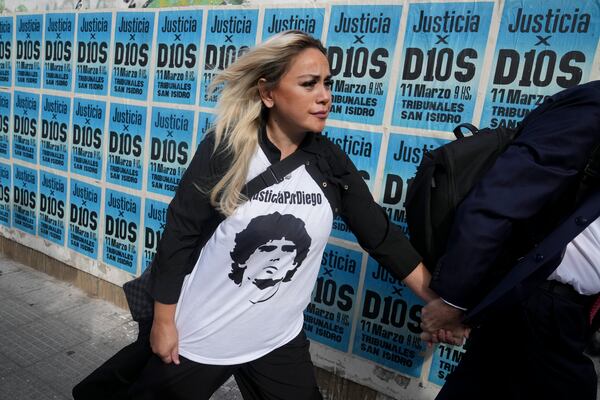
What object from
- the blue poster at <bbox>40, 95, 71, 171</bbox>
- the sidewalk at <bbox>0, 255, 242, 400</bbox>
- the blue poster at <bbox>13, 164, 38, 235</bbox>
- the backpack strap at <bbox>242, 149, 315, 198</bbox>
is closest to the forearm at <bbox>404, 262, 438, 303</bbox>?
the backpack strap at <bbox>242, 149, 315, 198</bbox>

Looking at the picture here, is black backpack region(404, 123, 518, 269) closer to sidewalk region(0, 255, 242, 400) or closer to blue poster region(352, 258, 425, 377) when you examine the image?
blue poster region(352, 258, 425, 377)

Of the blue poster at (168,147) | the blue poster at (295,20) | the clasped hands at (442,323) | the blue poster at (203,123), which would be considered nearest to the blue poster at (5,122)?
the blue poster at (168,147)

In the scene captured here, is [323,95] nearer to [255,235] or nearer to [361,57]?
[255,235]

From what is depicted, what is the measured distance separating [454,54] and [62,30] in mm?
3434

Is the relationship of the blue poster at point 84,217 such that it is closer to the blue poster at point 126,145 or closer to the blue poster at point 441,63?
the blue poster at point 126,145

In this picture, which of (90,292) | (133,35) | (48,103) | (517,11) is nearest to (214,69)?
(133,35)

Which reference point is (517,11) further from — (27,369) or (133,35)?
(27,369)

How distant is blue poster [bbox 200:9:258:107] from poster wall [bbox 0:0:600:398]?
1 cm

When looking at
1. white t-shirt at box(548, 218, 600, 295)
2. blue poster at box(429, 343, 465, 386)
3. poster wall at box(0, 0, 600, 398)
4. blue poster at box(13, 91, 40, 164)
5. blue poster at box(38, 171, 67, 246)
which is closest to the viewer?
white t-shirt at box(548, 218, 600, 295)

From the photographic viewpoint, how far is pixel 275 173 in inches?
70.0

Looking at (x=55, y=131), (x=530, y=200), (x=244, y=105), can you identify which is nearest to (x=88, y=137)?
(x=55, y=131)

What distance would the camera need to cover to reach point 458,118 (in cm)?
243

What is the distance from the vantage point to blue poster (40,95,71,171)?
427cm

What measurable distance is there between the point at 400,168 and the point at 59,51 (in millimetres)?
3308
